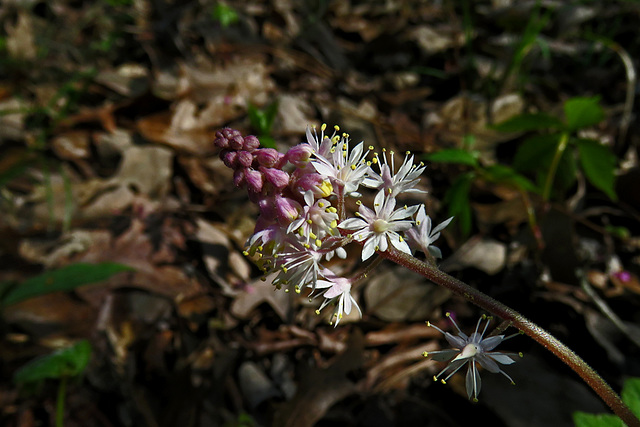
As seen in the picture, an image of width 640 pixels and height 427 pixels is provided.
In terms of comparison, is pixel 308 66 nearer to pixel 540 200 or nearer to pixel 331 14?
pixel 331 14

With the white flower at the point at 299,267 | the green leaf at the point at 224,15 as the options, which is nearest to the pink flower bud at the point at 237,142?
the white flower at the point at 299,267

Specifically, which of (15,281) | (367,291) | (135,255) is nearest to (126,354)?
(135,255)

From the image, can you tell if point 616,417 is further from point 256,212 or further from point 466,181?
point 256,212

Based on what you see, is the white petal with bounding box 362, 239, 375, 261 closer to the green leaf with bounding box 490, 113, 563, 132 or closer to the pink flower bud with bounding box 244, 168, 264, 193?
the pink flower bud with bounding box 244, 168, 264, 193

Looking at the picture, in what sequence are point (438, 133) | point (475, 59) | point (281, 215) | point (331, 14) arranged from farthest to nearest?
point (331, 14), point (475, 59), point (438, 133), point (281, 215)

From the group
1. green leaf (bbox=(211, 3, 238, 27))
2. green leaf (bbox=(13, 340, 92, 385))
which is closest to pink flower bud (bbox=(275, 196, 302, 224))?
green leaf (bbox=(13, 340, 92, 385))

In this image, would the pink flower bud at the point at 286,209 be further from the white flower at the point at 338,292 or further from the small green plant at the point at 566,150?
the small green plant at the point at 566,150
